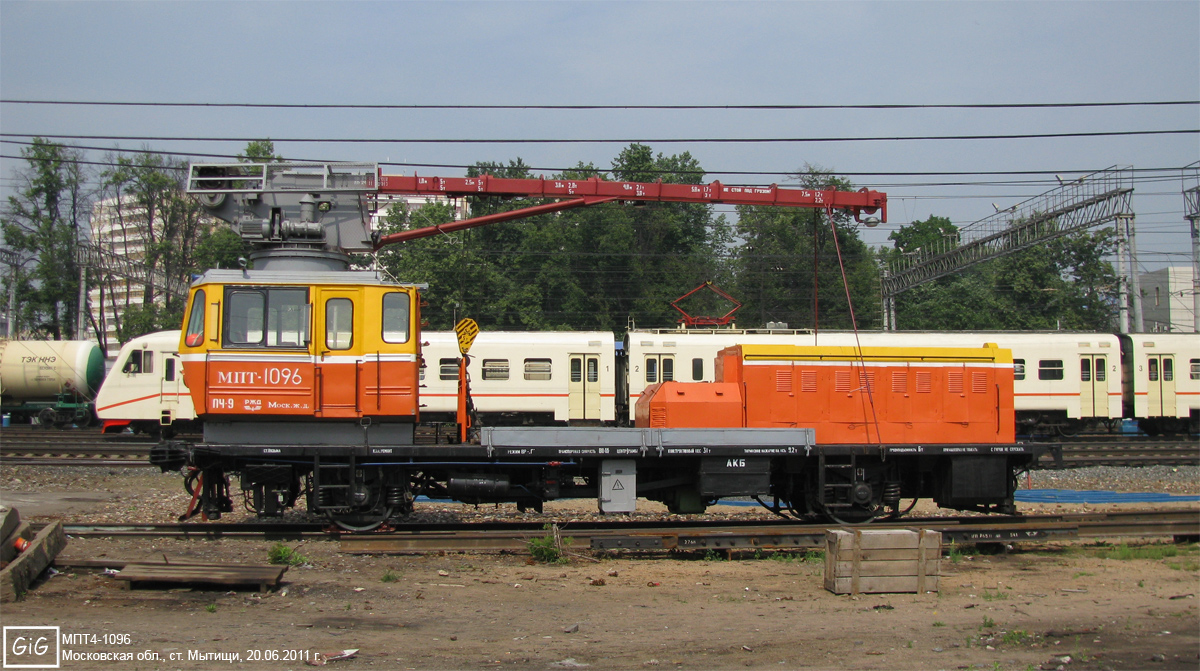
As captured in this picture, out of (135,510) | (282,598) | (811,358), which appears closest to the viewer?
(282,598)

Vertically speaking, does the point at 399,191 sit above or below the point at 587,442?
above

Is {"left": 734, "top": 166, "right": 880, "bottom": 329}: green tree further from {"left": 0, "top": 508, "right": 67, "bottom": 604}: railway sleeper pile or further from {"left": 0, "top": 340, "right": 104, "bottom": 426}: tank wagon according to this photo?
{"left": 0, "top": 508, "right": 67, "bottom": 604}: railway sleeper pile

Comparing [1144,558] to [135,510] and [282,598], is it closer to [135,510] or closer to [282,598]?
[282,598]

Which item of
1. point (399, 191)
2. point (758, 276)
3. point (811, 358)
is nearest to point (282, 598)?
point (399, 191)

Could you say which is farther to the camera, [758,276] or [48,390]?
[758,276]

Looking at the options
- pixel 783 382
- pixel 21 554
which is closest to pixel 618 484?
pixel 783 382

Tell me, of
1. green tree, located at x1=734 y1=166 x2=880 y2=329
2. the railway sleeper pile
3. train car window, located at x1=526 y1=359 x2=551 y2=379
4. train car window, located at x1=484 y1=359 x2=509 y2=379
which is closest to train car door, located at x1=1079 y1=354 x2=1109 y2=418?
green tree, located at x1=734 y1=166 x2=880 y2=329

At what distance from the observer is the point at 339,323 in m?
10.6

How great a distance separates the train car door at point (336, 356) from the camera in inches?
412

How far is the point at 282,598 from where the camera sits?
8438mm

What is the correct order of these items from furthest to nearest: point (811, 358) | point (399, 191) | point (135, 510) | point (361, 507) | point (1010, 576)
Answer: point (135, 510), point (399, 191), point (811, 358), point (361, 507), point (1010, 576)

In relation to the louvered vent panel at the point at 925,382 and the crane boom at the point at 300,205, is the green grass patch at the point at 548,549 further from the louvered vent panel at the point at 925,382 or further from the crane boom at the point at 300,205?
the louvered vent panel at the point at 925,382

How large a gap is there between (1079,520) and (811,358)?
468 cm

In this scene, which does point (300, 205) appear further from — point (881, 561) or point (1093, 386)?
point (1093, 386)
